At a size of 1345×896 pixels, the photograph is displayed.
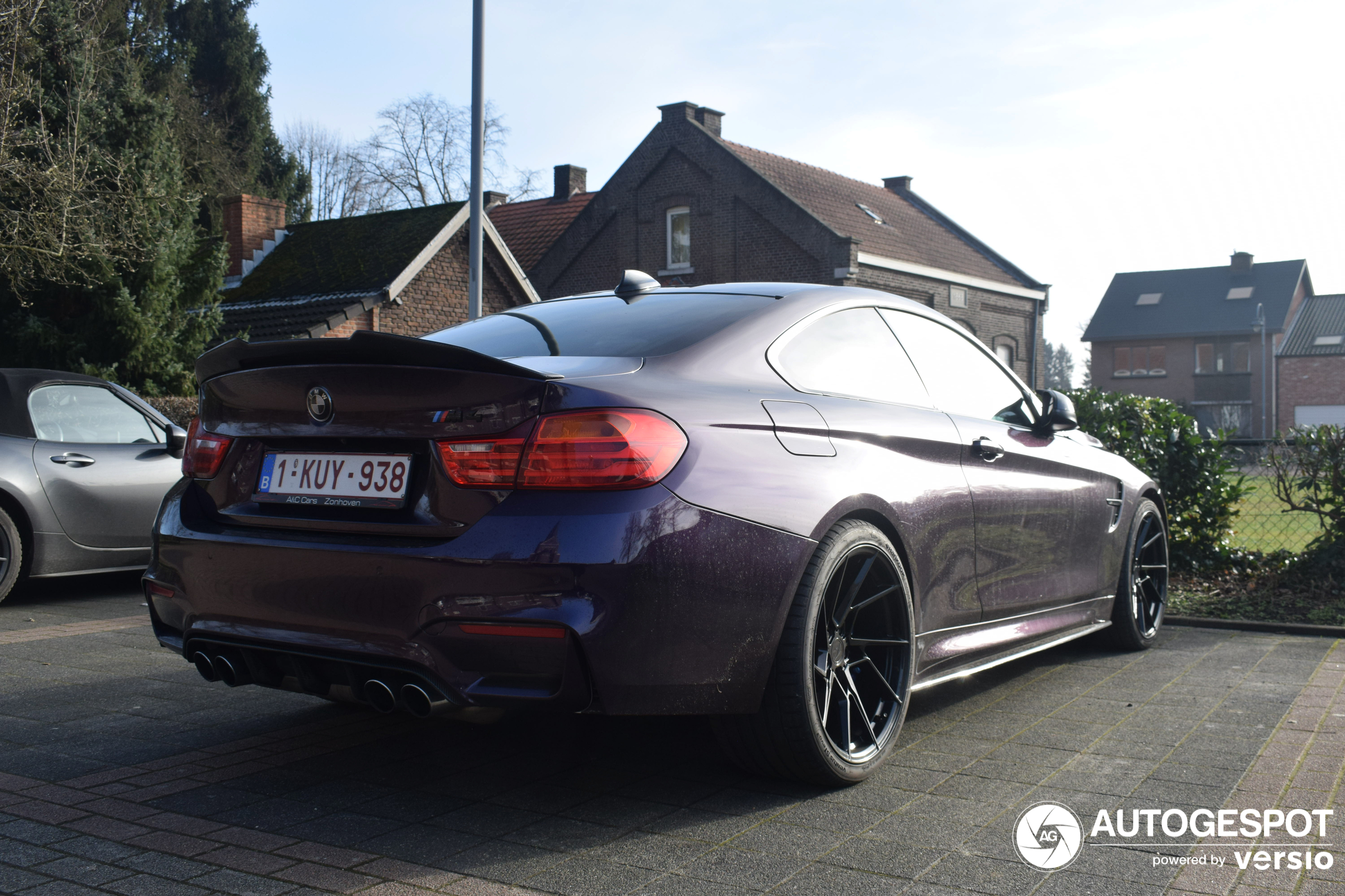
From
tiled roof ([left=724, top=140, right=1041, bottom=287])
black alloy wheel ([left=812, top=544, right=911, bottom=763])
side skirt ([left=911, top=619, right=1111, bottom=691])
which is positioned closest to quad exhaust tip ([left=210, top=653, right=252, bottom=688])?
black alloy wheel ([left=812, top=544, right=911, bottom=763])

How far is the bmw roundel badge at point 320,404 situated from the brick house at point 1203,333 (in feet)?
201

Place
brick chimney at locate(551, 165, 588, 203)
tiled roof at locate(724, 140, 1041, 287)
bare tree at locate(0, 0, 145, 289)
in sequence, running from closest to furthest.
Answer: bare tree at locate(0, 0, 145, 289) < tiled roof at locate(724, 140, 1041, 287) < brick chimney at locate(551, 165, 588, 203)

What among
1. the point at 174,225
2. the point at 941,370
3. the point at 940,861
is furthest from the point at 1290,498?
the point at 174,225

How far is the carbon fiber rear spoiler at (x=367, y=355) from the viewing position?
294cm

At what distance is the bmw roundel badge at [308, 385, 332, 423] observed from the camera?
317 centimetres

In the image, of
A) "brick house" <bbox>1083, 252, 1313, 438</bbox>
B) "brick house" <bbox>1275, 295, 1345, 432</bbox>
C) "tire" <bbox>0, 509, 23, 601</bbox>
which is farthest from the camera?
"brick house" <bbox>1083, 252, 1313, 438</bbox>

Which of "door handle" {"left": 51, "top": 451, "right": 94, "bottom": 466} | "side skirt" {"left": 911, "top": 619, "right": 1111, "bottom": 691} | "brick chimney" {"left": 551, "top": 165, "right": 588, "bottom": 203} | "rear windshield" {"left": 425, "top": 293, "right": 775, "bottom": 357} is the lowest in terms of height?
"side skirt" {"left": 911, "top": 619, "right": 1111, "bottom": 691}

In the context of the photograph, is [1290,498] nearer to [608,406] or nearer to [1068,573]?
[1068,573]

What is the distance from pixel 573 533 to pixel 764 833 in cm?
96

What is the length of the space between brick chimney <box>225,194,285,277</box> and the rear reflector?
1006 inches

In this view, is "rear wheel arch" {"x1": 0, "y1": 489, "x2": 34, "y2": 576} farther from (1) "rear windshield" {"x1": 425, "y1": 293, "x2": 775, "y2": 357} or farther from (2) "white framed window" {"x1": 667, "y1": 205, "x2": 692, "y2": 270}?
(2) "white framed window" {"x1": 667, "y1": 205, "x2": 692, "y2": 270}

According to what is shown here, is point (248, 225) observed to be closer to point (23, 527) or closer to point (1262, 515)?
point (23, 527)

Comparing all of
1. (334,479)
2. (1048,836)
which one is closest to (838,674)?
(1048,836)

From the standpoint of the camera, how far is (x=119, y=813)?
3.22 metres
